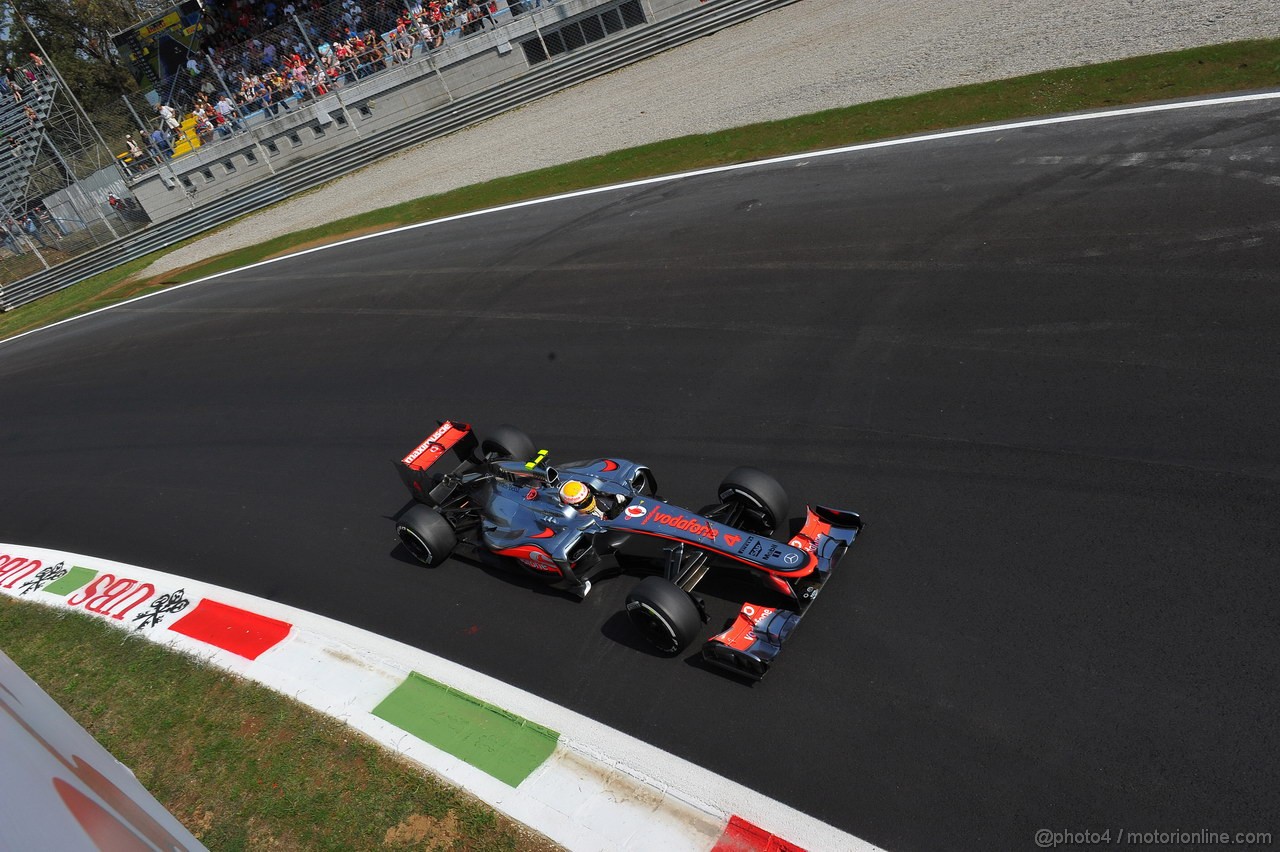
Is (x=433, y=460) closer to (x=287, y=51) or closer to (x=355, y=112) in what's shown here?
(x=355, y=112)

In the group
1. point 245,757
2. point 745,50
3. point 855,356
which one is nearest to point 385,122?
point 745,50

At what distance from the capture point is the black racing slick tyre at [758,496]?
7.25 m

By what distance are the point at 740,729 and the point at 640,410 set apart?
14.9ft

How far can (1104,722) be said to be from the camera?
5.28m

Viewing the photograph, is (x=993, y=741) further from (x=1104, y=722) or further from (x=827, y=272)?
(x=827, y=272)

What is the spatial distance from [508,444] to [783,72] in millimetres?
14550

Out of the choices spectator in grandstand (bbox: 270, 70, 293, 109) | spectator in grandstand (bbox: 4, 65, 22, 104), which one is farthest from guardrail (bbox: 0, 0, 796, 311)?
spectator in grandstand (bbox: 4, 65, 22, 104)

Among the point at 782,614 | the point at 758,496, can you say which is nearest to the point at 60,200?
the point at 758,496

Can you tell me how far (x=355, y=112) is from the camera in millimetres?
27656

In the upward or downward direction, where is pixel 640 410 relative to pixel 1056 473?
upward

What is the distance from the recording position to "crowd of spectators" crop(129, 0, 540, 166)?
27.2 m

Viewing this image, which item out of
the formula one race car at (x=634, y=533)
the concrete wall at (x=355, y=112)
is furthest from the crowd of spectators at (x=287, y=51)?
the formula one race car at (x=634, y=533)

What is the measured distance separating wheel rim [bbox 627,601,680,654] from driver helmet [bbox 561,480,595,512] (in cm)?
118
